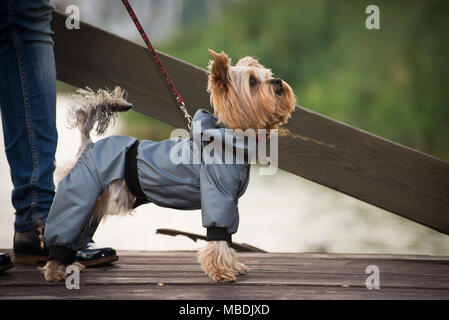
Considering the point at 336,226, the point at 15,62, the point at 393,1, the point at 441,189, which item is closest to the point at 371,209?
the point at 336,226

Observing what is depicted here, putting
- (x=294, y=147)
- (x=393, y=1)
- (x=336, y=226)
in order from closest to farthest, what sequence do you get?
(x=294, y=147) < (x=336, y=226) < (x=393, y=1)

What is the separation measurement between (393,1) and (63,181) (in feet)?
28.5

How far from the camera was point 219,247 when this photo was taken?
2691 mm

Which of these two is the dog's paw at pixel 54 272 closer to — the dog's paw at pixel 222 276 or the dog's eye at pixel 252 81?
the dog's paw at pixel 222 276

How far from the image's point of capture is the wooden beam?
3.14 m

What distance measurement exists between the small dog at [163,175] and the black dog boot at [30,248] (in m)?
0.27

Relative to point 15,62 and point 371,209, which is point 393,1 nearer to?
point 371,209

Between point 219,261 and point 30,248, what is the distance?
1016 millimetres

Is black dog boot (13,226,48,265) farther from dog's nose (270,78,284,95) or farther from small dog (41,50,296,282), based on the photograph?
dog's nose (270,78,284,95)

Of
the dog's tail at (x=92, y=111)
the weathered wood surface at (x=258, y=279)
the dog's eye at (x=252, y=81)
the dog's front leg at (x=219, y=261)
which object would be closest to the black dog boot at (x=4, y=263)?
the weathered wood surface at (x=258, y=279)

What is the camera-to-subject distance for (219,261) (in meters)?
2.66

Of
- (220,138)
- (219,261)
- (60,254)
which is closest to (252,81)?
(220,138)
